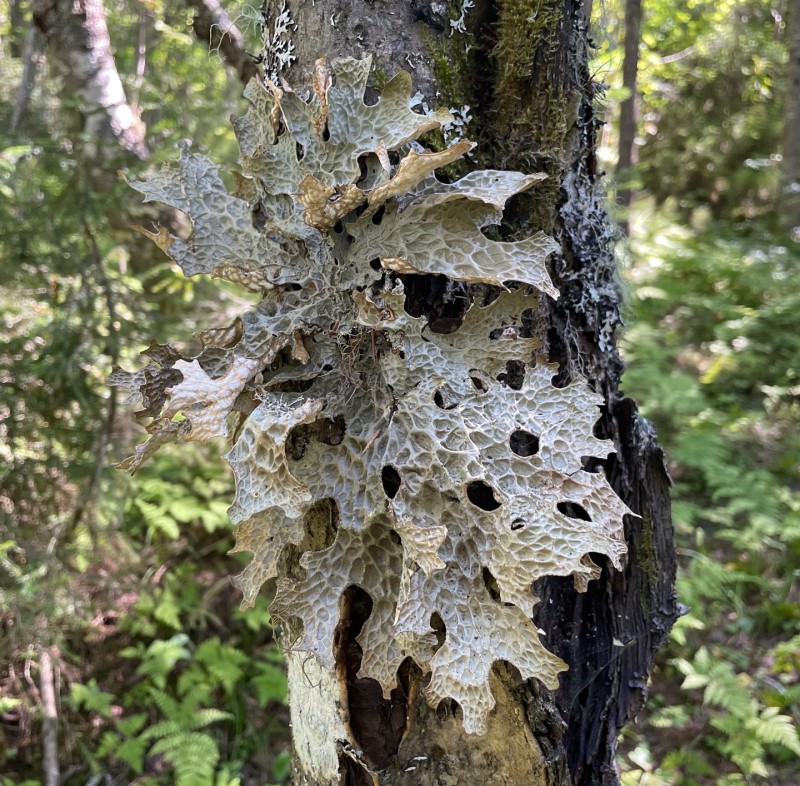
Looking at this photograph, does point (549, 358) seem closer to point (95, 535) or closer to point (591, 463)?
point (591, 463)

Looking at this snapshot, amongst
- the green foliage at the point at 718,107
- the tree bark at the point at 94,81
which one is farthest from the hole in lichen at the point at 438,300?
the green foliage at the point at 718,107

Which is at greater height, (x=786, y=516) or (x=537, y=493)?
(x=537, y=493)

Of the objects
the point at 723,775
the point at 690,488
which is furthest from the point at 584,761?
the point at 690,488

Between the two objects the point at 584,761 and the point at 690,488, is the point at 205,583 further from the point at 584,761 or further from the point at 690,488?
the point at 690,488

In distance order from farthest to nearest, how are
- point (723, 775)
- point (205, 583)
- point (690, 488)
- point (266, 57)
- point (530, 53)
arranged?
point (690, 488)
point (205, 583)
point (723, 775)
point (266, 57)
point (530, 53)

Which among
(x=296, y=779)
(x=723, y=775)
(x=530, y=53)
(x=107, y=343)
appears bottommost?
(x=723, y=775)

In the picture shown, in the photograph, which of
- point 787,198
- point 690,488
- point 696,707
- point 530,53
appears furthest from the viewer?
point 787,198

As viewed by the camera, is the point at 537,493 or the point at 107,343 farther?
the point at 107,343

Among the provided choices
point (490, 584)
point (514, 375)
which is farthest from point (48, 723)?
point (514, 375)
